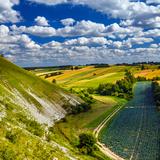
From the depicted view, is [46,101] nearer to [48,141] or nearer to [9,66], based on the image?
[9,66]

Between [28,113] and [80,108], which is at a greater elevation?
[28,113]

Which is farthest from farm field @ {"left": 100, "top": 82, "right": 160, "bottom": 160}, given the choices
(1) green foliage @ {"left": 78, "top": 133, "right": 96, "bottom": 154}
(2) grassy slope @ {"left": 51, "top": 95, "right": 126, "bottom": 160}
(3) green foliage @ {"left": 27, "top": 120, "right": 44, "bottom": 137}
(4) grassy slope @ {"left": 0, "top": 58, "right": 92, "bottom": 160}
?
(3) green foliage @ {"left": 27, "top": 120, "right": 44, "bottom": 137}

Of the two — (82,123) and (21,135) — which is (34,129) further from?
(82,123)

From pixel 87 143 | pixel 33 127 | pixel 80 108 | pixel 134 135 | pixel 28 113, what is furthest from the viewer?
pixel 80 108

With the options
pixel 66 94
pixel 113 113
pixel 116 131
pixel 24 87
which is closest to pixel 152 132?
pixel 116 131

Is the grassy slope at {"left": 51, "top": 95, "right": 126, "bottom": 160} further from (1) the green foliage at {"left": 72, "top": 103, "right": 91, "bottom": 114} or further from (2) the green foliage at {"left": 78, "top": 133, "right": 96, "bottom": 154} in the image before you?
(2) the green foliage at {"left": 78, "top": 133, "right": 96, "bottom": 154}

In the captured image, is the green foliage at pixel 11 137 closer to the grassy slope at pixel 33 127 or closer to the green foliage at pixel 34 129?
the grassy slope at pixel 33 127

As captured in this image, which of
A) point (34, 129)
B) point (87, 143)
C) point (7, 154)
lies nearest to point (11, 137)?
point (7, 154)

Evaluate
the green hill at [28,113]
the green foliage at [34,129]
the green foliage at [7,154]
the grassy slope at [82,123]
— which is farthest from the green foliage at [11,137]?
the grassy slope at [82,123]
